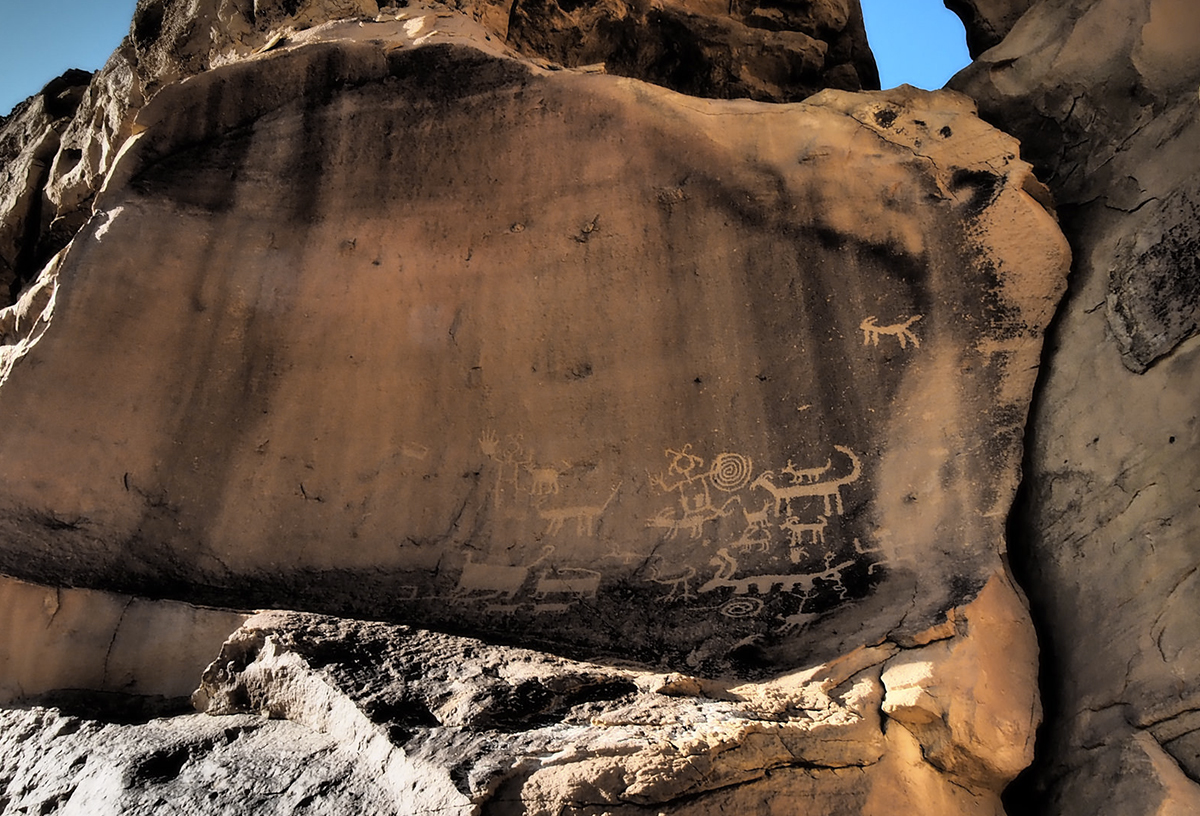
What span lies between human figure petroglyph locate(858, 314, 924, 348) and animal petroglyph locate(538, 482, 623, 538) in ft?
2.89

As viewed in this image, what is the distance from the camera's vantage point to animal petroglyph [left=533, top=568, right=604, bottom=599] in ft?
7.89

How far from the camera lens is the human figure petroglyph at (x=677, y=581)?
7.70ft

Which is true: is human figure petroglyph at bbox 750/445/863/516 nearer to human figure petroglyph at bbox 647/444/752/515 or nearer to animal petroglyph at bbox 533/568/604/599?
human figure petroglyph at bbox 647/444/752/515

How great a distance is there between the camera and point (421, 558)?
2496 millimetres

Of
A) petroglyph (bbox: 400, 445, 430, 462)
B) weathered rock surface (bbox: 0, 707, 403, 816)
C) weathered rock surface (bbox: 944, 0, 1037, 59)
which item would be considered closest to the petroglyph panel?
petroglyph (bbox: 400, 445, 430, 462)

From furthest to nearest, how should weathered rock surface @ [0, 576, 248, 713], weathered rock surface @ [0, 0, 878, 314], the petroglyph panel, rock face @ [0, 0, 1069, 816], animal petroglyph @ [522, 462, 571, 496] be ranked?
weathered rock surface @ [0, 0, 878, 314] < animal petroglyph @ [522, 462, 571, 496] < the petroglyph panel < rock face @ [0, 0, 1069, 816] < weathered rock surface @ [0, 576, 248, 713]

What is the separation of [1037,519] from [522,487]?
1.42 metres

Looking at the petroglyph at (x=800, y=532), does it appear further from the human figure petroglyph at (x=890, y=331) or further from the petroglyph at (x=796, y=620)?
the human figure petroglyph at (x=890, y=331)

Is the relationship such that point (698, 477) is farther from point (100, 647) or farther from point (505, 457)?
point (100, 647)

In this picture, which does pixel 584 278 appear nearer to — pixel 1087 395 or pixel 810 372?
pixel 810 372

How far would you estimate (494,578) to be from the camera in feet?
8.00

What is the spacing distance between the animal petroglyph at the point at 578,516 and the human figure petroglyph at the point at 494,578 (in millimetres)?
77

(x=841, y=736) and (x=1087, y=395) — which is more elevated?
(x=1087, y=395)

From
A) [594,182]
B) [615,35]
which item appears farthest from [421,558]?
[615,35]
